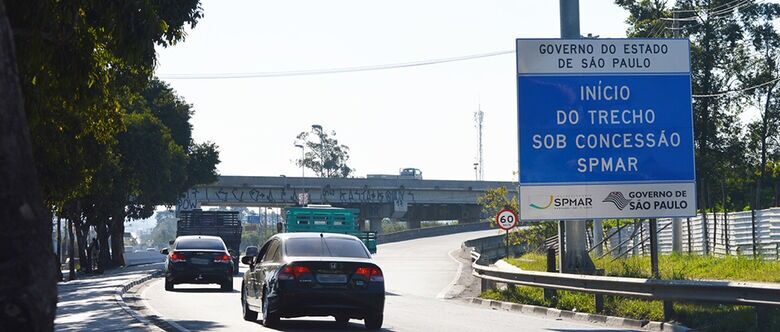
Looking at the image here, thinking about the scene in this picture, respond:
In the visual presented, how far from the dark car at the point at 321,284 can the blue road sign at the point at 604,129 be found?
16.2 feet

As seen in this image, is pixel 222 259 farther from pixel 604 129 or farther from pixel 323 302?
pixel 323 302

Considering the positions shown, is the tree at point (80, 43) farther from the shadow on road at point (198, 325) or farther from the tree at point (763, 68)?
the tree at point (763, 68)

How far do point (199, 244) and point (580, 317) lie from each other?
48.8ft

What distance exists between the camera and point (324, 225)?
43.4 meters

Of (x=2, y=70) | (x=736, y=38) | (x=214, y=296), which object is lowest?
(x=214, y=296)

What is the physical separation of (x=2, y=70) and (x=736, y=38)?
44325 millimetres

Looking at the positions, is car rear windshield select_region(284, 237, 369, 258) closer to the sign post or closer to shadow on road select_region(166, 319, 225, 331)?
shadow on road select_region(166, 319, 225, 331)

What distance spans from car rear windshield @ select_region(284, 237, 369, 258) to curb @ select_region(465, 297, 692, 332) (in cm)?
423

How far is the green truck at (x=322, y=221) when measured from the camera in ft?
143

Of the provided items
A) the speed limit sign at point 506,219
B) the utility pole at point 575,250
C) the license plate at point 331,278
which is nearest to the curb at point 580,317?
the utility pole at point 575,250

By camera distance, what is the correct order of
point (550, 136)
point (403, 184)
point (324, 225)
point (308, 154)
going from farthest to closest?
point (308, 154) < point (403, 184) < point (324, 225) < point (550, 136)

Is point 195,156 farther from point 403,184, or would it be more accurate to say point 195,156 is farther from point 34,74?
point 34,74

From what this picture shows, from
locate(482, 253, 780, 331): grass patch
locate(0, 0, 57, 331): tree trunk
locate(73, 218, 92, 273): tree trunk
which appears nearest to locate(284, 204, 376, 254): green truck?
locate(482, 253, 780, 331): grass patch

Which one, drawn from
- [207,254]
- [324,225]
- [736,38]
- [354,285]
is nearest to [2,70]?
[354,285]
